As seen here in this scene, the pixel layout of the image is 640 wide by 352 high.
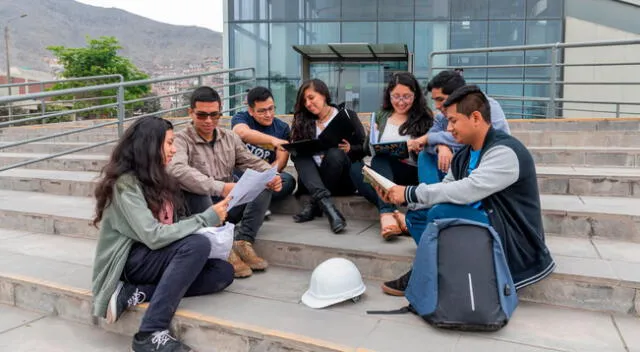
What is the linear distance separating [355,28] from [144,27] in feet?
458

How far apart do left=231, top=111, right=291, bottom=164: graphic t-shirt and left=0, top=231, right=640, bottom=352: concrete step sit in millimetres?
1224

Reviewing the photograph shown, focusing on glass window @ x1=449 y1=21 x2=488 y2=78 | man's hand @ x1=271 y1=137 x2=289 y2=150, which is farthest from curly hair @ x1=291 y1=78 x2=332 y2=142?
glass window @ x1=449 y1=21 x2=488 y2=78

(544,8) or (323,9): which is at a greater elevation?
(323,9)

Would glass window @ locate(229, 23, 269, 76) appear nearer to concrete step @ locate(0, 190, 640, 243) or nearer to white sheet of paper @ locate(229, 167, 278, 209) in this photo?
concrete step @ locate(0, 190, 640, 243)

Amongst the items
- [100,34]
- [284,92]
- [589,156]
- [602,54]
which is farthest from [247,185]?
[100,34]

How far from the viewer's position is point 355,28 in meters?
16.5

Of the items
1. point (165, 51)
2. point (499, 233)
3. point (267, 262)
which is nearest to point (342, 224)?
point (267, 262)

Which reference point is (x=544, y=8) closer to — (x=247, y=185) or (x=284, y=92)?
(x=284, y=92)

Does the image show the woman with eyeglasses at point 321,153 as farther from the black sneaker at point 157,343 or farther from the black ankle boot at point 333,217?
the black sneaker at point 157,343

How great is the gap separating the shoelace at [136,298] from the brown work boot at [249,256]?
75 cm

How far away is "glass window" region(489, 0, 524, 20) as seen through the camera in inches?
611

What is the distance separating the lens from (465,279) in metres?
2.31

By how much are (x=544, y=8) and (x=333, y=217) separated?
14930 millimetres

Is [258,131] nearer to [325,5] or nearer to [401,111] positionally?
[401,111]
